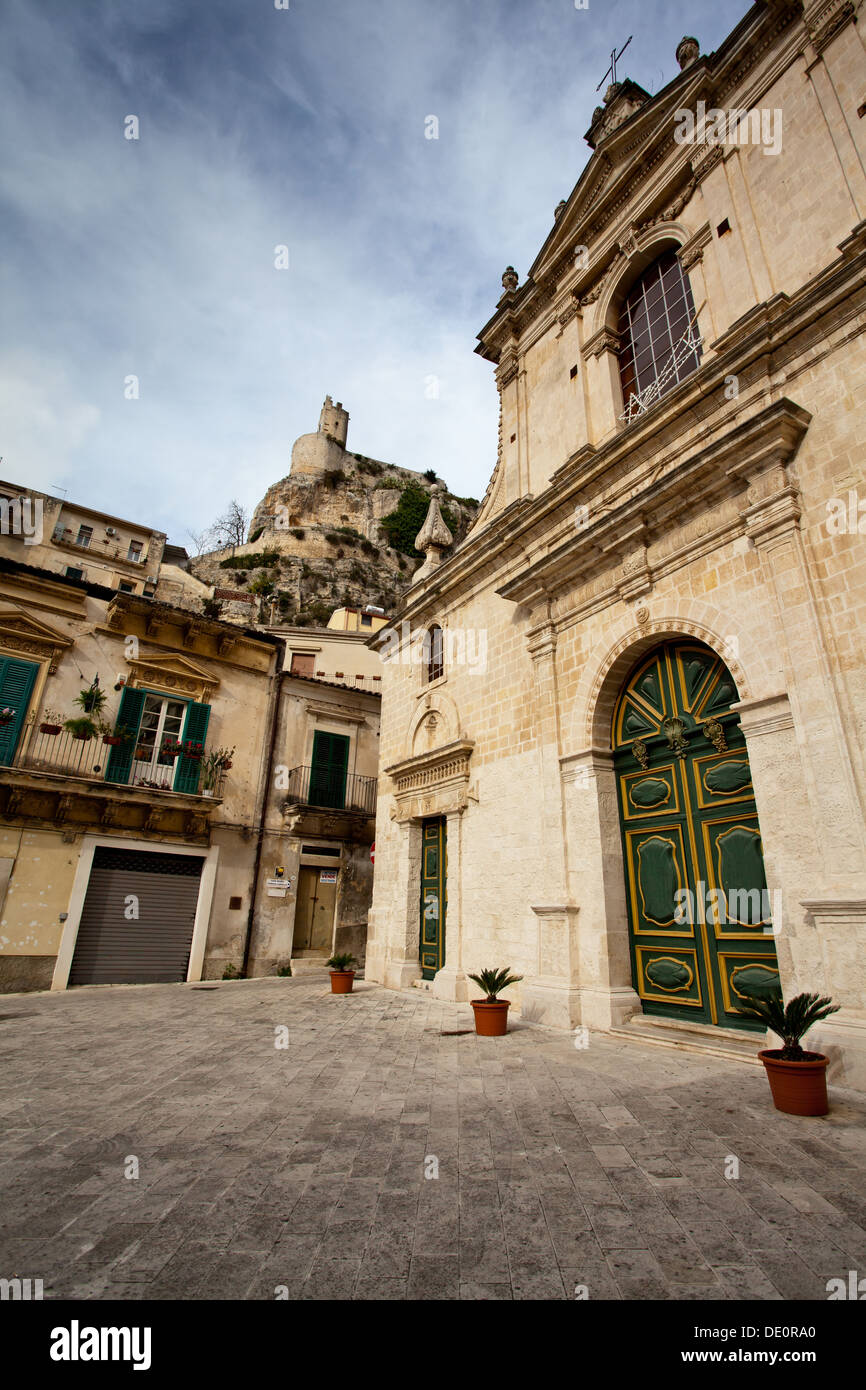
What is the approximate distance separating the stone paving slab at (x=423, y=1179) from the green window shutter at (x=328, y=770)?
36.8ft

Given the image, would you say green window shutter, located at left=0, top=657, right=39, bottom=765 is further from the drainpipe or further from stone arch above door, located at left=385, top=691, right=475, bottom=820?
stone arch above door, located at left=385, top=691, right=475, bottom=820

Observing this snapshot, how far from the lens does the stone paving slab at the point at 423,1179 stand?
2.25 metres

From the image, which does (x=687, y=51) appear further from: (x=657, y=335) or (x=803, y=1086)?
(x=803, y=1086)

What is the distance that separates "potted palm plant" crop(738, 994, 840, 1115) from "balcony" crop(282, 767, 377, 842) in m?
12.8

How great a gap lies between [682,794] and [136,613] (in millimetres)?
13066

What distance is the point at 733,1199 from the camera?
2.80 m

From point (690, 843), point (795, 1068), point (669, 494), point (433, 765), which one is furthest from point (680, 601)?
point (433, 765)

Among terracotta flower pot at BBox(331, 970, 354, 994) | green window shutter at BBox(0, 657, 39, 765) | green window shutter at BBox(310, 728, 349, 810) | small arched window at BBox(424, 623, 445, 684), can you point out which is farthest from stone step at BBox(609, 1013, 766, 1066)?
green window shutter at BBox(0, 657, 39, 765)

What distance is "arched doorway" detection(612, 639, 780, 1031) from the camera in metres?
6.06

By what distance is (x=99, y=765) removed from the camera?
1347 centimetres

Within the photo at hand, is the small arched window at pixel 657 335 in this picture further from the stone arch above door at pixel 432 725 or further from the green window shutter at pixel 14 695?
the green window shutter at pixel 14 695

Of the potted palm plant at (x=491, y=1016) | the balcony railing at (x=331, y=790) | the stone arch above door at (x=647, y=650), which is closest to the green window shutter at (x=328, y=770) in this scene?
the balcony railing at (x=331, y=790)

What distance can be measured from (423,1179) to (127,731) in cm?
1313
